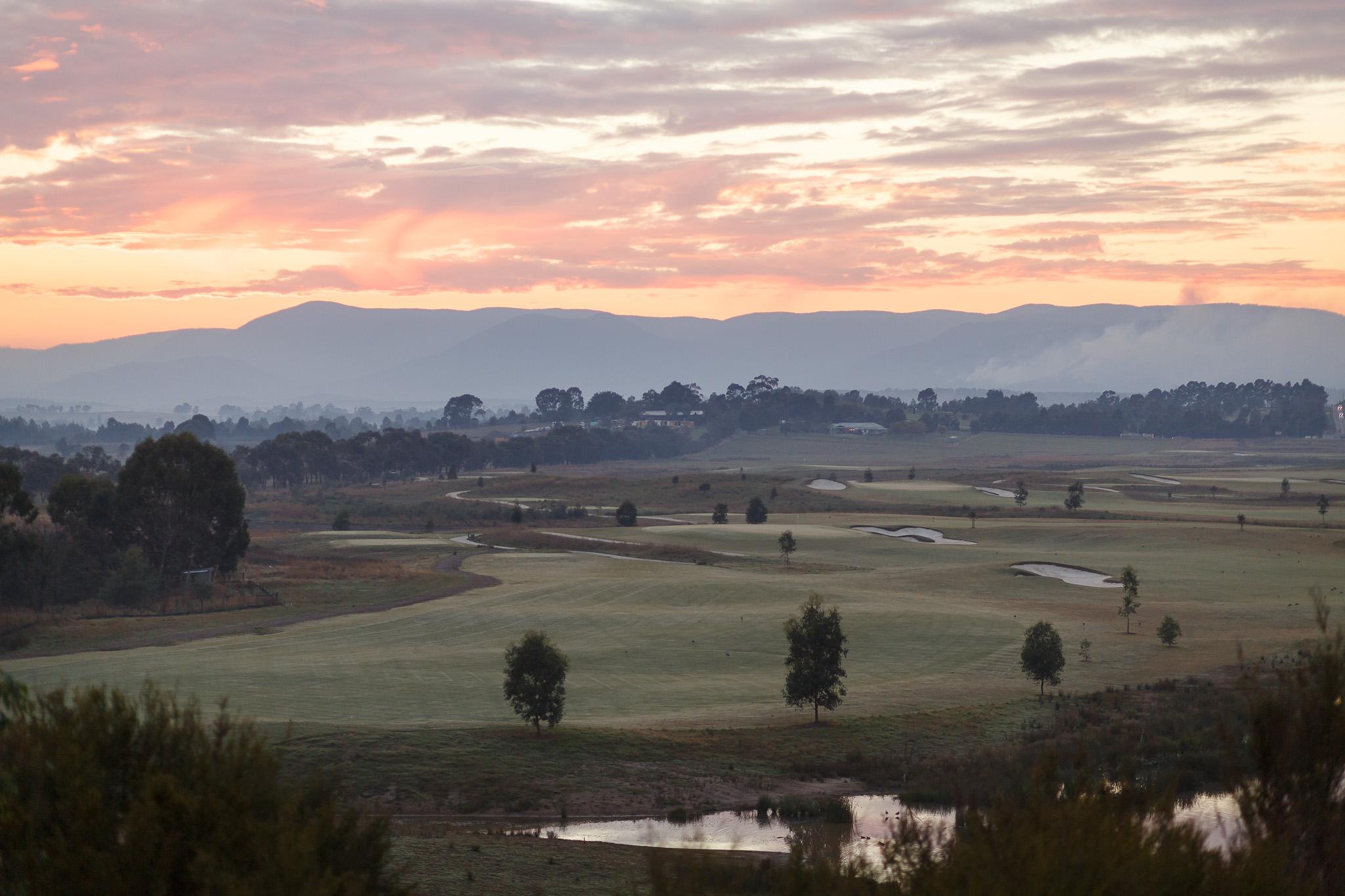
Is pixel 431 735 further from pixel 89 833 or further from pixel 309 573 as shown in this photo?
pixel 309 573

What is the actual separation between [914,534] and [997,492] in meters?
42.6

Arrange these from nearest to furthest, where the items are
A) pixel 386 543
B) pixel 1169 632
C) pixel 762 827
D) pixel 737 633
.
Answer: pixel 762 827 < pixel 1169 632 < pixel 737 633 < pixel 386 543

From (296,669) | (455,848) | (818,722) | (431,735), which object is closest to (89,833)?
(455,848)

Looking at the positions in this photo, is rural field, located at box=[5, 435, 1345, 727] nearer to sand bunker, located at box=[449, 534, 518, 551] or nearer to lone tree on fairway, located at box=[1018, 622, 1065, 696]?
sand bunker, located at box=[449, 534, 518, 551]

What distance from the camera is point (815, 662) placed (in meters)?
41.1

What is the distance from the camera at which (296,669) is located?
48.7 metres

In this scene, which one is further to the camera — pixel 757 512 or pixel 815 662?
pixel 757 512

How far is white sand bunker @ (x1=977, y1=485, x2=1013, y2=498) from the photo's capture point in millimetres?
141637

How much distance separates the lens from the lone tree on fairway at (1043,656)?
45.0 metres

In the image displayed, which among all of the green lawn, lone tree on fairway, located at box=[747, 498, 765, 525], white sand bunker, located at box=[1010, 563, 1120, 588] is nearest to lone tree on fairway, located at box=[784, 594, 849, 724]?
the green lawn

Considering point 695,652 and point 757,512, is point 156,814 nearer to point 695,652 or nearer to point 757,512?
point 695,652

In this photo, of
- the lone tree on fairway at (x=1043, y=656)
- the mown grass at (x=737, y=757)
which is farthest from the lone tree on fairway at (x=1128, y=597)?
the mown grass at (x=737, y=757)

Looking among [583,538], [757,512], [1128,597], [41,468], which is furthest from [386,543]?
[1128,597]

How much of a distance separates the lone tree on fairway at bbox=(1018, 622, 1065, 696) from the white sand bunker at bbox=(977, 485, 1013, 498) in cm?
9692
